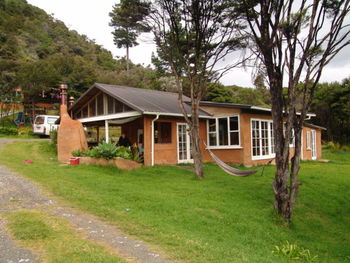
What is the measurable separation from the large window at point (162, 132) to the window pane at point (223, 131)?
8.89 feet

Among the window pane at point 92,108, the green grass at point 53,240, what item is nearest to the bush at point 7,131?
the window pane at point 92,108

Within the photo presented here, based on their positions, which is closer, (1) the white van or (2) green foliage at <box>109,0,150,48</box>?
(2) green foliage at <box>109,0,150,48</box>

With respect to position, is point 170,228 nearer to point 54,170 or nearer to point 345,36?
point 345,36

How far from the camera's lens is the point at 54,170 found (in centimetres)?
981

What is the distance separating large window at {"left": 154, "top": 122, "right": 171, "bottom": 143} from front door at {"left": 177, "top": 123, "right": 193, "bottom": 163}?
0.47 m

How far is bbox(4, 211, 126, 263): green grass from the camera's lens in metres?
3.52

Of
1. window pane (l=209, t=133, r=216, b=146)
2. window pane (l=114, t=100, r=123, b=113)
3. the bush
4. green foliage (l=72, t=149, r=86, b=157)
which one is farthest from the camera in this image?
the bush

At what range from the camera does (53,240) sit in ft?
13.3

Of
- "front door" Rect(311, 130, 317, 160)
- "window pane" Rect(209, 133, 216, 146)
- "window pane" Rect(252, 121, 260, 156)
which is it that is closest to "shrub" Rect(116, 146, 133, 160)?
"window pane" Rect(209, 133, 216, 146)

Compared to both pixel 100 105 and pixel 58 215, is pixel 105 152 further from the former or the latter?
pixel 58 215

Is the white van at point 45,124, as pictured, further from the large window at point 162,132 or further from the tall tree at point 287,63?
the tall tree at point 287,63

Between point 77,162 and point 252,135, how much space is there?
8073 millimetres

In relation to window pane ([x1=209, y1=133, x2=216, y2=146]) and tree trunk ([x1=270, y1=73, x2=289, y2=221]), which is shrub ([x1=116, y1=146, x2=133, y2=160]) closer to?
window pane ([x1=209, y1=133, x2=216, y2=146])

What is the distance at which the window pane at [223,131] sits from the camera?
14.1 m
